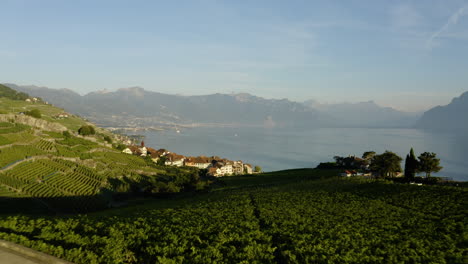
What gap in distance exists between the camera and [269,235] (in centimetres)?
1916

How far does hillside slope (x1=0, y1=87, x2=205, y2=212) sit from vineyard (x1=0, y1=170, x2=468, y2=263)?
2706cm

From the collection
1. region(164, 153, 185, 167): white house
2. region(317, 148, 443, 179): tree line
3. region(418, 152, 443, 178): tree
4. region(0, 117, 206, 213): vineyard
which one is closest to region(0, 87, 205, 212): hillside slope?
region(0, 117, 206, 213): vineyard

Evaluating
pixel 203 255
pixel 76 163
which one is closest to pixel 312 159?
pixel 76 163

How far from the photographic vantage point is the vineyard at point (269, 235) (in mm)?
14578

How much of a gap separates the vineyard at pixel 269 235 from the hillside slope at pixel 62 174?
88.8ft

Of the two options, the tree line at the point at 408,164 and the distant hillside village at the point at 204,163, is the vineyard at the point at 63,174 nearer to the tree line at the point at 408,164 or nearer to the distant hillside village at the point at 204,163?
the distant hillside village at the point at 204,163

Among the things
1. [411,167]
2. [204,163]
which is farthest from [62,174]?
[204,163]

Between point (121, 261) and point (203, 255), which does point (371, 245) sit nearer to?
point (203, 255)

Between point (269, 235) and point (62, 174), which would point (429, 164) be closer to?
point (269, 235)

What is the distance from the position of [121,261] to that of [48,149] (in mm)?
64812

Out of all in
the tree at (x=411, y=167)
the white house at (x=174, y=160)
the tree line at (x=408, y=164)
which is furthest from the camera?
the white house at (x=174, y=160)

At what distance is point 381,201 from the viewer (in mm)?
32344

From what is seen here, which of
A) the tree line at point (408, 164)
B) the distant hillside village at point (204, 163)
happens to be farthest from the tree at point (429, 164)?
the distant hillside village at point (204, 163)

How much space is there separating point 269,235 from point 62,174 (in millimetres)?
52035
